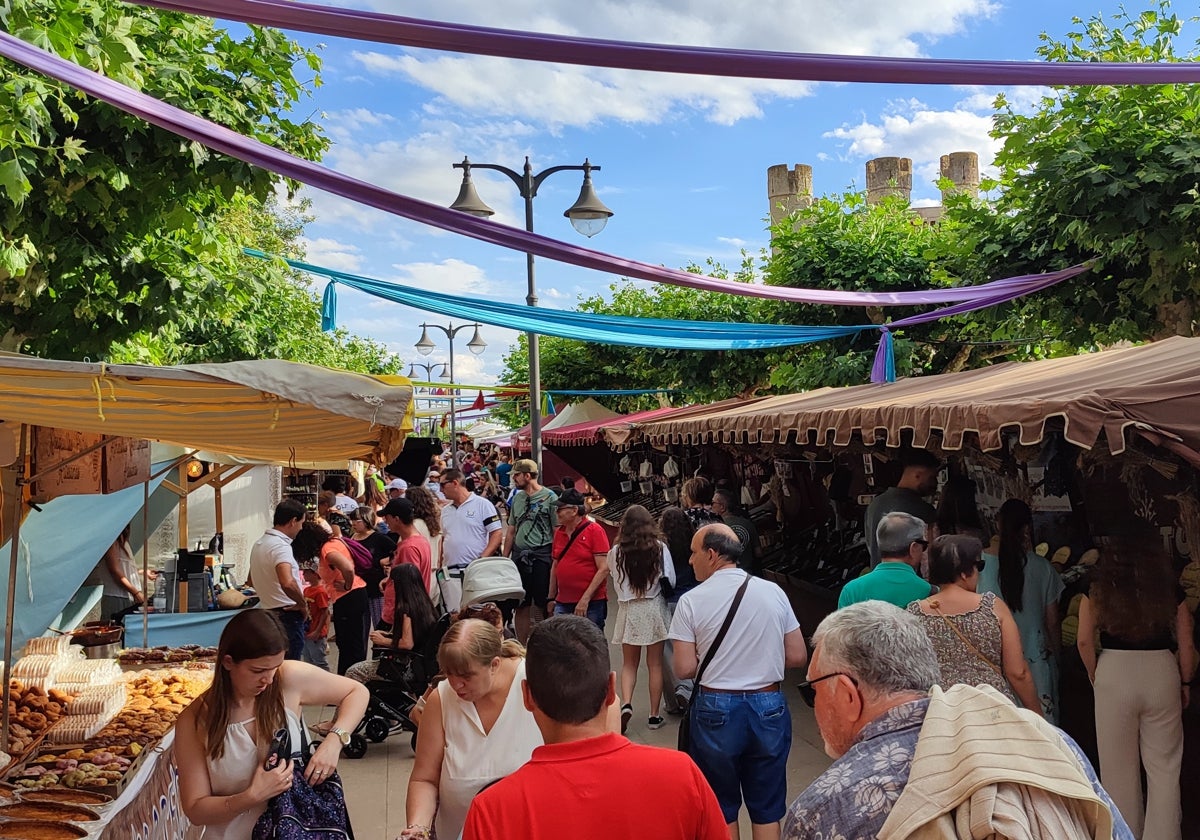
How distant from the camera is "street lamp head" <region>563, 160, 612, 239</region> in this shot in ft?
40.9

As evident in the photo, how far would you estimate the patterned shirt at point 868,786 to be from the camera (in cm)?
188

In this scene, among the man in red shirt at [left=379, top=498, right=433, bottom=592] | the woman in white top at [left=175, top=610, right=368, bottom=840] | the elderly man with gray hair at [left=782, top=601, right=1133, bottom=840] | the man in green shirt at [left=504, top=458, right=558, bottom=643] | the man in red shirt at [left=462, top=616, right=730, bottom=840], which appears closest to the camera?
the elderly man with gray hair at [left=782, top=601, right=1133, bottom=840]

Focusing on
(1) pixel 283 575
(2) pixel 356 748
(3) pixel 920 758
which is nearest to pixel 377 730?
(2) pixel 356 748

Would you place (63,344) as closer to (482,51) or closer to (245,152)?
(245,152)

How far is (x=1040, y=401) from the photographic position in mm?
4645

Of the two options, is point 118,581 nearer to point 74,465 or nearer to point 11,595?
point 74,465

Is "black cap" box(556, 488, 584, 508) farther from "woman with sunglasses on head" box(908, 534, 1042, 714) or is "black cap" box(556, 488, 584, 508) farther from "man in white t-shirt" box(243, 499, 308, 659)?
"woman with sunglasses on head" box(908, 534, 1042, 714)

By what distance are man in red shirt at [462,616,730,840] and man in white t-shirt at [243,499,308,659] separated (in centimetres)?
531

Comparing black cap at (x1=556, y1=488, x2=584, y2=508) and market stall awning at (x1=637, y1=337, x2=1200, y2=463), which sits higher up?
market stall awning at (x1=637, y1=337, x2=1200, y2=463)

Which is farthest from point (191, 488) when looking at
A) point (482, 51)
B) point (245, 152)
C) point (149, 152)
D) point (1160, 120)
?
point (1160, 120)

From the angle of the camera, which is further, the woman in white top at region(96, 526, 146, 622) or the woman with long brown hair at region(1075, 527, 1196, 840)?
the woman in white top at region(96, 526, 146, 622)

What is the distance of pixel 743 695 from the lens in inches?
169

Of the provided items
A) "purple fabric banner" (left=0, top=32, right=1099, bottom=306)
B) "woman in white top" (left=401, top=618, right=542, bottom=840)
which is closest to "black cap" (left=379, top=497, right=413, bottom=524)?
"purple fabric banner" (left=0, top=32, right=1099, bottom=306)

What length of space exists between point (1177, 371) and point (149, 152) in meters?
5.61
